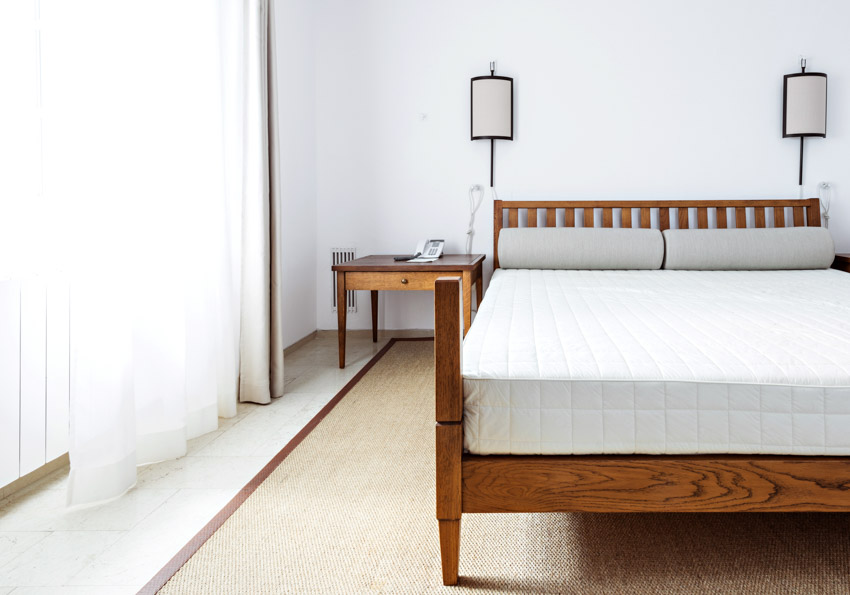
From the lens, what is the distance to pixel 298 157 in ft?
10.7

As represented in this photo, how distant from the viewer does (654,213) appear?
3.28 m

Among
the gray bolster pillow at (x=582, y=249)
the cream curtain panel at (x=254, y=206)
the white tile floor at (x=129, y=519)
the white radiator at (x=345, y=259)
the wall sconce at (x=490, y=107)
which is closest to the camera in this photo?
the white tile floor at (x=129, y=519)

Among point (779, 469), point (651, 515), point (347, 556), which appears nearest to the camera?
point (779, 469)

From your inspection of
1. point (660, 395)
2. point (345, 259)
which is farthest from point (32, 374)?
point (345, 259)

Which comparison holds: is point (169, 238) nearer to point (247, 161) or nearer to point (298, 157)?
point (247, 161)

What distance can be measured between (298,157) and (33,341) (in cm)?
194

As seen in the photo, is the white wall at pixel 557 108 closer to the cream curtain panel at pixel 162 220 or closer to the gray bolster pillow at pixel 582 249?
the gray bolster pillow at pixel 582 249

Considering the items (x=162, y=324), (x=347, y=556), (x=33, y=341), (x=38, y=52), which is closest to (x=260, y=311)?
(x=162, y=324)

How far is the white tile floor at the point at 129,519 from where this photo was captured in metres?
1.18

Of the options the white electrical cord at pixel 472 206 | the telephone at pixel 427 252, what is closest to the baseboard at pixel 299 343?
the telephone at pixel 427 252

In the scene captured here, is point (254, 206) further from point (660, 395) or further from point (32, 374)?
point (660, 395)

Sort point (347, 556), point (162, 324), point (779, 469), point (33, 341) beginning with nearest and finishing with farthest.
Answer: point (779, 469) → point (347, 556) → point (33, 341) → point (162, 324)

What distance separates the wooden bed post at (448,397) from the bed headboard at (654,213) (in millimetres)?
2079

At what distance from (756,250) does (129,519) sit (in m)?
2.77
